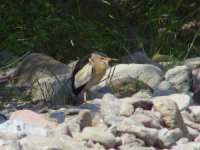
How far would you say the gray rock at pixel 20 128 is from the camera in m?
5.95

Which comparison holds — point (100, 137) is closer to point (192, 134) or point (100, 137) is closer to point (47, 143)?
point (47, 143)

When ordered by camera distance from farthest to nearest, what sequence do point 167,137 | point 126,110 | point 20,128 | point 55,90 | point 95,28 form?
1. point 95,28
2. point 55,90
3. point 126,110
4. point 167,137
5. point 20,128

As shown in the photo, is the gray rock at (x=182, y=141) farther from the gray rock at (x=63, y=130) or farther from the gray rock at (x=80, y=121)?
the gray rock at (x=63, y=130)

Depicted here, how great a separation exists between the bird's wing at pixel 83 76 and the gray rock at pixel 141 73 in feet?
2.99

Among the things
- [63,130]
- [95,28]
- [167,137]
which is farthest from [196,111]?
[95,28]

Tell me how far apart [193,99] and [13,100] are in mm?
1763

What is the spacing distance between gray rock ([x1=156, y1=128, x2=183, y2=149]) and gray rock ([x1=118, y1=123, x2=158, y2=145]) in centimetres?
7

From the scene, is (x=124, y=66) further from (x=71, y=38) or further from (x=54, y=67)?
(x=71, y=38)

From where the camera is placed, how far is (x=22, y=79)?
921cm

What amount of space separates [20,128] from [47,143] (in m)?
0.44

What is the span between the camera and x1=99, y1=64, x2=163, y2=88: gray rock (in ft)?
28.9

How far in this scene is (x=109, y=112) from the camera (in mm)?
6859

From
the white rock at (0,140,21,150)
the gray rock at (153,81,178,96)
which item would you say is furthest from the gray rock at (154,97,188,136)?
the white rock at (0,140,21,150)

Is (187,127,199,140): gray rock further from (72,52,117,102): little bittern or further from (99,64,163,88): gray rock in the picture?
(99,64,163,88): gray rock
